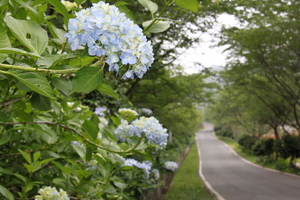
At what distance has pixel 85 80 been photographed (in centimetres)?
86

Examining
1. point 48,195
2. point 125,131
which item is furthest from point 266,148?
point 48,195

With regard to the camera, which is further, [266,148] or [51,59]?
[266,148]

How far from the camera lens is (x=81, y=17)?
0.88 m

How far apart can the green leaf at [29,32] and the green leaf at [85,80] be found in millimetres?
190

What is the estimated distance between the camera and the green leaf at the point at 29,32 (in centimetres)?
91

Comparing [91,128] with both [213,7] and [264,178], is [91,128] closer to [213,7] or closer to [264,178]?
[213,7]

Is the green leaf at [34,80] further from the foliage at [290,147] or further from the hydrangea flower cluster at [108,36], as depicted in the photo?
the foliage at [290,147]

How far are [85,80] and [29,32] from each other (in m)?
0.31

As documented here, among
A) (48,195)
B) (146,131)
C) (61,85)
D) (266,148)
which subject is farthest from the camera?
(266,148)

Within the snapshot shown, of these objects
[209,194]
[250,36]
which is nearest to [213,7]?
[250,36]

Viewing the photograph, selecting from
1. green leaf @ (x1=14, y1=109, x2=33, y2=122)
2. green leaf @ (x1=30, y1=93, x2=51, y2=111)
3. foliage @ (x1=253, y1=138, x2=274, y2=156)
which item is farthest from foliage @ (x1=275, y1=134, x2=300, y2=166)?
green leaf @ (x1=30, y1=93, x2=51, y2=111)

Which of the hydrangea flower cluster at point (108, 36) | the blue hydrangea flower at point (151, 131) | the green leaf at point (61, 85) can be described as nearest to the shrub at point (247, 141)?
the blue hydrangea flower at point (151, 131)

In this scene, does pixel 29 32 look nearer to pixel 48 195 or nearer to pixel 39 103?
pixel 39 103

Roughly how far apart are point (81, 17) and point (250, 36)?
10687 millimetres
